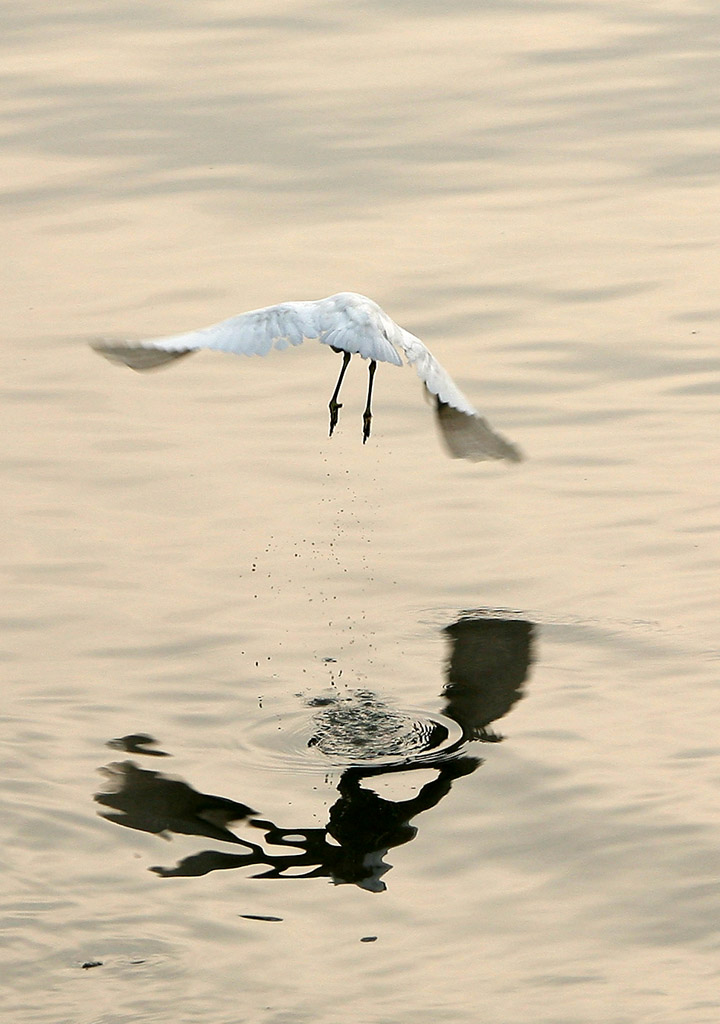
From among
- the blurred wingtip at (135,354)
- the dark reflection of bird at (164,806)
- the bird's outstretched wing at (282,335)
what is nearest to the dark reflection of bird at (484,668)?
the dark reflection of bird at (164,806)

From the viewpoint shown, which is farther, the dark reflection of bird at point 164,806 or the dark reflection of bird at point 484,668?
the dark reflection of bird at point 484,668

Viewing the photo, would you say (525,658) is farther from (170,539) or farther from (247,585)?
(170,539)

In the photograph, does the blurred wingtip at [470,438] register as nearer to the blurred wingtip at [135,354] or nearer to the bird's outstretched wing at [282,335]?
the bird's outstretched wing at [282,335]

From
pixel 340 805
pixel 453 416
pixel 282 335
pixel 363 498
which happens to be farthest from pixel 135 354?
pixel 363 498

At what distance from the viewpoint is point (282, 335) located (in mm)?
8328

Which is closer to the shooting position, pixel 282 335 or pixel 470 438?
pixel 282 335

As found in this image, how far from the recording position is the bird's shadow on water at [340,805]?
727cm

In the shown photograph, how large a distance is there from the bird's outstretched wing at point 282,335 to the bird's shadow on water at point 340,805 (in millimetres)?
1612

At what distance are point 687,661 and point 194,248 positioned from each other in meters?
6.20

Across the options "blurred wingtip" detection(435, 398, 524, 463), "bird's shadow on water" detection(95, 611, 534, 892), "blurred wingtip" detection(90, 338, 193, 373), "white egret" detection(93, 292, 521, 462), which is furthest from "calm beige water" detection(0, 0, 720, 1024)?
"blurred wingtip" detection(90, 338, 193, 373)

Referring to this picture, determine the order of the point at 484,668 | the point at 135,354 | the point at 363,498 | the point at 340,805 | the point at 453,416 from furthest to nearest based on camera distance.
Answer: the point at 363,498
the point at 484,668
the point at 453,416
the point at 135,354
the point at 340,805

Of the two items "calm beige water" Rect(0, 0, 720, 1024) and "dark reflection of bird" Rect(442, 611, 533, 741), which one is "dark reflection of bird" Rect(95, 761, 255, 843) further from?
"dark reflection of bird" Rect(442, 611, 533, 741)

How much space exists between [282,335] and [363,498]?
253 centimetres

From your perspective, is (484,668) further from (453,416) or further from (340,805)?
(340,805)
